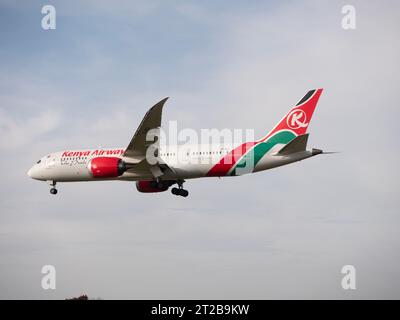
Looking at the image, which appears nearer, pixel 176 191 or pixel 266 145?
pixel 266 145

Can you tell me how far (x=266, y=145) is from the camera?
45312 mm

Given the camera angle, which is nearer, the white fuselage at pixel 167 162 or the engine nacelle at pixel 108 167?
the white fuselage at pixel 167 162

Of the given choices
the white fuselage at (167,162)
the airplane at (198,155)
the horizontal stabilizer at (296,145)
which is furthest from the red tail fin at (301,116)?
the horizontal stabilizer at (296,145)

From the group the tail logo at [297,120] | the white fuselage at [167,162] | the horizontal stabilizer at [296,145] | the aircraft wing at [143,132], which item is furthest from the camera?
the tail logo at [297,120]

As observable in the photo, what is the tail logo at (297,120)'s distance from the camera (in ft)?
153

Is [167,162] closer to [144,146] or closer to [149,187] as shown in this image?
[144,146]

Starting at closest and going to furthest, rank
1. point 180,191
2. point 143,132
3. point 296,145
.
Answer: point 296,145 < point 143,132 < point 180,191

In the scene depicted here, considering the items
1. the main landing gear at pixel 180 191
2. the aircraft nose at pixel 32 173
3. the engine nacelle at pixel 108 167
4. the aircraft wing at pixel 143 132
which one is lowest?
the main landing gear at pixel 180 191

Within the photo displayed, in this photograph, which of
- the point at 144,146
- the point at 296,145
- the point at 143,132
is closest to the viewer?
the point at 296,145

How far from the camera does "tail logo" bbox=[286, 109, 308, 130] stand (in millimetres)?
46531

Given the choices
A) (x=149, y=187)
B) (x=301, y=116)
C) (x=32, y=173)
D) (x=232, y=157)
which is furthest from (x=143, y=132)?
(x=32, y=173)

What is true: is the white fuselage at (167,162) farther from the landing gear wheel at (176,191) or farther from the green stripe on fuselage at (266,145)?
the landing gear wheel at (176,191)

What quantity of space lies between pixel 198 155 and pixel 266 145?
4604mm
